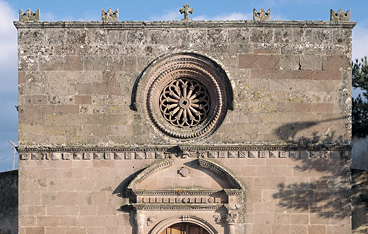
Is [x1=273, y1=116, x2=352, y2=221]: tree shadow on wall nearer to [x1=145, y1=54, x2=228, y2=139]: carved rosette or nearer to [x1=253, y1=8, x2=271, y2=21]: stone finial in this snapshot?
[x1=145, y1=54, x2=228, y2=139]: carved rosette

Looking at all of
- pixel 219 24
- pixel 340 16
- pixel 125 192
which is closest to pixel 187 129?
pixel 125 192

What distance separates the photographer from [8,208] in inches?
577

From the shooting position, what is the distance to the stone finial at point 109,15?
13.3 m

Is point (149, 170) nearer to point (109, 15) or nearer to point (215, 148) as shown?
point (215, 148)

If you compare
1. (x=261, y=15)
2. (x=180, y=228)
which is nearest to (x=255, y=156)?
(x=180, y=228)

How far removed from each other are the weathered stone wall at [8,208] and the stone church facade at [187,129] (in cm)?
170

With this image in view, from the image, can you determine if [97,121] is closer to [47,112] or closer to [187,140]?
[47,112]

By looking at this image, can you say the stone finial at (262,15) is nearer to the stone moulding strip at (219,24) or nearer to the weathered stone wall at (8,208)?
the stone moulding strip at (219,24)

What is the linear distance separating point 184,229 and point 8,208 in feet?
16.6

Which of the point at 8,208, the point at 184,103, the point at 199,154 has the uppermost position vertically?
the point at 184,103

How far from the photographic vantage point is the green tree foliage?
1588 cm

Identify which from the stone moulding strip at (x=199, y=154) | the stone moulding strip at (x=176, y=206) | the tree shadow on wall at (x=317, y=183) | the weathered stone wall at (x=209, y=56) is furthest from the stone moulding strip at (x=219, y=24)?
the stone moulding strip at (x=176, y=206)

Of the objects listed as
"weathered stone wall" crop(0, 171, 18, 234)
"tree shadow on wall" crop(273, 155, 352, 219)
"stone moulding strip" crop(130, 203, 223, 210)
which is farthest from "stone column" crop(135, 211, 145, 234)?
"weathered stone wall" crop(0, 171, 18, 234)

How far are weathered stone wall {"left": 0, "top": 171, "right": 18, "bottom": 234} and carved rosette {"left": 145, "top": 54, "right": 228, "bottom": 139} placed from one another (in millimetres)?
4698
